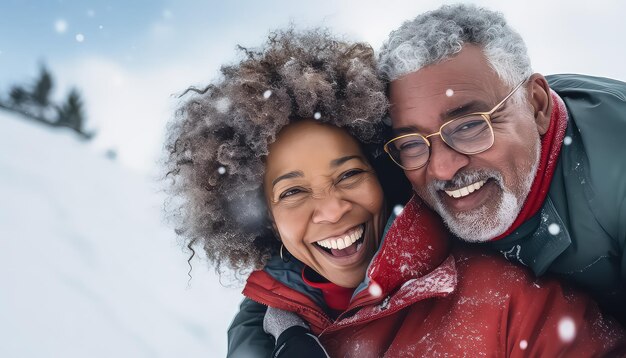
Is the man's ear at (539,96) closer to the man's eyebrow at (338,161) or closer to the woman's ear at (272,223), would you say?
the man's eyebrow at (338,161)

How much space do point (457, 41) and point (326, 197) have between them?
0.95 metres

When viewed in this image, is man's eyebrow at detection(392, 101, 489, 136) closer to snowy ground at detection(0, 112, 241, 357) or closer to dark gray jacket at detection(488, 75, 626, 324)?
dark gray jacket at detection(488, 75, 626, 324)

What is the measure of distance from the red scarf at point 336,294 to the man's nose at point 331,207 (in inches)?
18.4

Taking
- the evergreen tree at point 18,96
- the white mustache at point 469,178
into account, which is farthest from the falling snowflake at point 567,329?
the evergreen tree at point 18,96

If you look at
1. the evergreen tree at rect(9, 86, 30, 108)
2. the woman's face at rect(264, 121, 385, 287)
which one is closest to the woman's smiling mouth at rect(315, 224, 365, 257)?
the woman's face at rect(264, 121, 385, 287)

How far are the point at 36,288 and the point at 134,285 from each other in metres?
1.55

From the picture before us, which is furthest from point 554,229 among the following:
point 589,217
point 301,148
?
point 301,148

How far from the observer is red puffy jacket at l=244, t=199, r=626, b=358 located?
6.24 feet

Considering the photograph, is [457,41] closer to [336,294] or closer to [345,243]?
[345,243]

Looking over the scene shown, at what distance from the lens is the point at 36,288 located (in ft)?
19.2

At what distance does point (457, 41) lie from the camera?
2.44 meters

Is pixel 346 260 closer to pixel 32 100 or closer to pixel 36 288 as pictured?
pixel 36 288

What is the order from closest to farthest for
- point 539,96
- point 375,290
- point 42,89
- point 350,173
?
1. point 375,290
2. point 539,96
3. point 350,173
4. point 42,89

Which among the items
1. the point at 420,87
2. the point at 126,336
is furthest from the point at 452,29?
the point at 126,336
